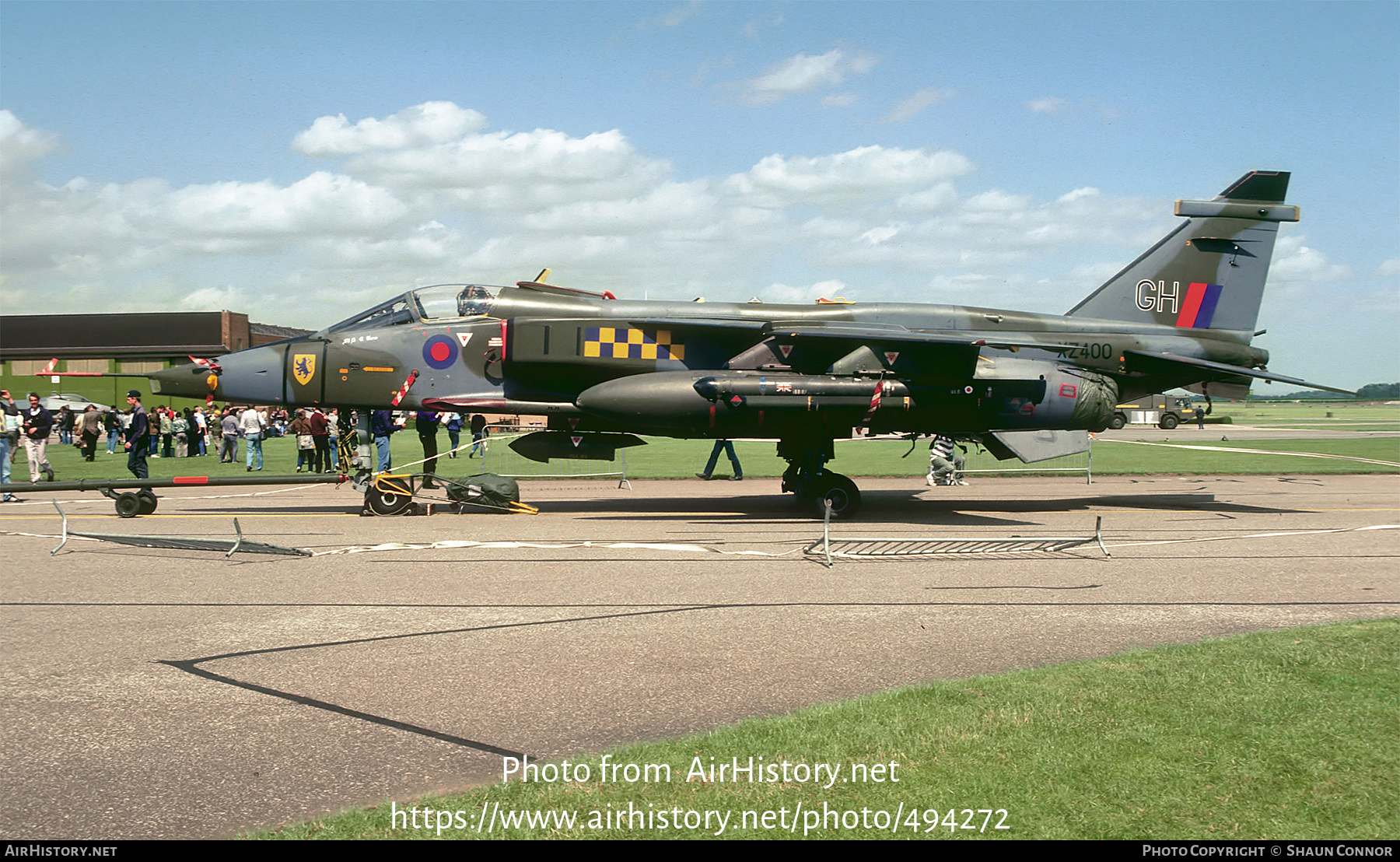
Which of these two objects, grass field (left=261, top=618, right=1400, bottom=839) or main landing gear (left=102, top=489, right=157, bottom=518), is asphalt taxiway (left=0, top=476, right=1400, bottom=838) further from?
main landing gear (left=102, top=489, right=157, bottom=518)

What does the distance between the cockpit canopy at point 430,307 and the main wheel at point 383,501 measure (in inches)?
102

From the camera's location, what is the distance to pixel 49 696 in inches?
217

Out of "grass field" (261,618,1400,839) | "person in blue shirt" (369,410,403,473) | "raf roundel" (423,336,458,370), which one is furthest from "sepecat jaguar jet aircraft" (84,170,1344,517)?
"grass field" (261,618,1400,839)

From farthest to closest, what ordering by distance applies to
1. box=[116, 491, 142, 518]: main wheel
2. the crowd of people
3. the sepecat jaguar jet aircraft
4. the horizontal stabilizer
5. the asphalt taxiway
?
1. the crowd of people
2. the horizontal stabilizer
3. box=[116, 491, 142, 518]: main wheel
4. the sepecat jaguar jet aircraft
5. the asphalt taxiway

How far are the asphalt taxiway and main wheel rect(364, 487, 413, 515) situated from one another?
80cm

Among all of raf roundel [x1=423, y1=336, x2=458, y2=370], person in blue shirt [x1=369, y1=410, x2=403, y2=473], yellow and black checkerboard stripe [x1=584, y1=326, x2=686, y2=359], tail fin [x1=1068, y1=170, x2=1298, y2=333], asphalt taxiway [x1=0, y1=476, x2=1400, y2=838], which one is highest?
tail fin [x1=1068, y1=170, x2=1298, y2=333]

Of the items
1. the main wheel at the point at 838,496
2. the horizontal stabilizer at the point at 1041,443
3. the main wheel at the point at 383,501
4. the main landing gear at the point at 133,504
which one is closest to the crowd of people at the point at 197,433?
the main wheel at the point at 383,501

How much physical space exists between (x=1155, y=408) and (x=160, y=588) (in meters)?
71.4

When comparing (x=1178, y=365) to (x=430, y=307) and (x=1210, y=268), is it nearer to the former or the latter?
(x=1210, y=268)

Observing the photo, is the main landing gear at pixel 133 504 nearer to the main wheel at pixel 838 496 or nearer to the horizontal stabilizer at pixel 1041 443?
the main wheel at pixel 838 496

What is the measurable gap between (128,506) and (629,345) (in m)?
8.09

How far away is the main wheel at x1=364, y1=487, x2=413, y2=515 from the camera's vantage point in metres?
14.8

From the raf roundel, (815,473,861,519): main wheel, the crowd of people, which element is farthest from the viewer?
the crowd of people

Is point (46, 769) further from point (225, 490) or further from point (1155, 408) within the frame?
point (1155, 408)
